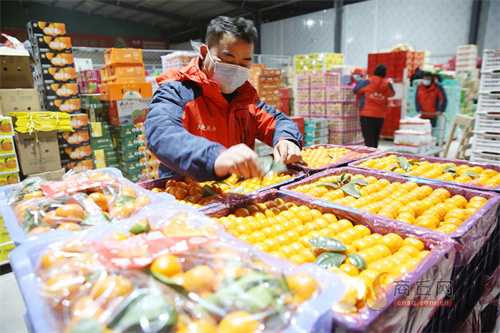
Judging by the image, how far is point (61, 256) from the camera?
2.64ft

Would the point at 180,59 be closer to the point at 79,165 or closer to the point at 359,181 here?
the point at 79,165

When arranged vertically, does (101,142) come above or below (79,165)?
above

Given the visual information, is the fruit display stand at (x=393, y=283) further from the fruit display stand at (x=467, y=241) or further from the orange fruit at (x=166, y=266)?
the orange fruit at (x=166, y=266)

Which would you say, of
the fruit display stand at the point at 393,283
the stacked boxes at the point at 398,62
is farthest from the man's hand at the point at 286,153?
the stacked boxes at the point at 398,62

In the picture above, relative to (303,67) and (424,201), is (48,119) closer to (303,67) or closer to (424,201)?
(424,201)

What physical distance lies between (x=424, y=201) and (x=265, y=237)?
878 mm

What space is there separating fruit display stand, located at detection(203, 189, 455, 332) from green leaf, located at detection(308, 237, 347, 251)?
0.21 m

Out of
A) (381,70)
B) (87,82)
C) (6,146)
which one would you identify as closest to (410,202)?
(6,146)

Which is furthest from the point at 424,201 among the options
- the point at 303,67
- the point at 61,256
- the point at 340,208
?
the point at 303,67

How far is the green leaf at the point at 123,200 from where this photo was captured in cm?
122

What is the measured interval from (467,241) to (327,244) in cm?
56

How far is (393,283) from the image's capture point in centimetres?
84

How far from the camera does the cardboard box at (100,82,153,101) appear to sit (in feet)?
16.2

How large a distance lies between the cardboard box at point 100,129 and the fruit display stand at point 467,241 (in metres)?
4.37
